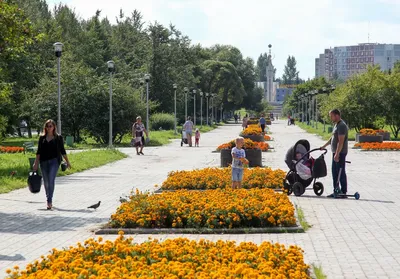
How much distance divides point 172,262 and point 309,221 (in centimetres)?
474

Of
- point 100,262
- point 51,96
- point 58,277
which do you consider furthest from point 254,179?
point 51,96

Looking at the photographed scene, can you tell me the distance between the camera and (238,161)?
13125mm

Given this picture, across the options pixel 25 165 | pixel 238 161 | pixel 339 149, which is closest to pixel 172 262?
pixel 238 161

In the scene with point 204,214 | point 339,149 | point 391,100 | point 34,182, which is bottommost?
point 204,214

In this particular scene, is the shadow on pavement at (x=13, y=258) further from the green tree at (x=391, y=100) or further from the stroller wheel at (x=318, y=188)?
the green tree at (x=391, y=100)

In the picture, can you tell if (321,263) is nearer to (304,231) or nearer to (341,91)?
(304,231)

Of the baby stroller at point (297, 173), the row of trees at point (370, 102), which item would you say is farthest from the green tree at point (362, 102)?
the baby stroller at point (297, 173)

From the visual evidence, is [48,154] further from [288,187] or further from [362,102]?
[362,102]

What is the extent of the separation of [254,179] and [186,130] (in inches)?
854

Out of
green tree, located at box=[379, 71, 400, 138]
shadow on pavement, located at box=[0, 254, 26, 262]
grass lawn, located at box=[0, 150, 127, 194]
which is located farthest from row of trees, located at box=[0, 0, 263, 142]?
green tree, located at box=[379, 71, 400, 138]

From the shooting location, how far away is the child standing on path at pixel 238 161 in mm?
12969

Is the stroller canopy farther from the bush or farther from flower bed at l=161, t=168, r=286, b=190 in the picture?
the bush

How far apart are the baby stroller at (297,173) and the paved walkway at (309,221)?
0.22 m

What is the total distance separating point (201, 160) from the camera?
2598 centimetres
